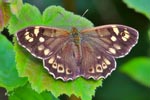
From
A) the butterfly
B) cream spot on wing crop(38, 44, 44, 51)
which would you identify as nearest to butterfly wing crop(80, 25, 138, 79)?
the butterfly

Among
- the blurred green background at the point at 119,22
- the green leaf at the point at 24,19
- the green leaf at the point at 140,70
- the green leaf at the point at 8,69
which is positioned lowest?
the blurred green background at the point at 119,22

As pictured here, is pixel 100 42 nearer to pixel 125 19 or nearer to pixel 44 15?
pixel 44 15

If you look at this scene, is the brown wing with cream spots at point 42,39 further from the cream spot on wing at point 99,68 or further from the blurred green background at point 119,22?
the blurred green background at point 119,22

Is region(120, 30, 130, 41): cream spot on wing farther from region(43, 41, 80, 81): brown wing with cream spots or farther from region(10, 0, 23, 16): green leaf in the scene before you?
region(10, 0, 23, 16): green leaf

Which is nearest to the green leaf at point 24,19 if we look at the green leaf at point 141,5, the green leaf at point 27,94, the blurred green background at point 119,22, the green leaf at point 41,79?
the green leaf at point 41,79

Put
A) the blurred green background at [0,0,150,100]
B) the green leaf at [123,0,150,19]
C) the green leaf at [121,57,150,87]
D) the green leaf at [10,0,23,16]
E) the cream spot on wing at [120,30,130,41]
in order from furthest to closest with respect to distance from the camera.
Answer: the blurred green background at [0,0,150,100]
the green leaf at [121,57,150,87]
the green leaf at [123,0,150,19]
the cream spot on wing at [120,30,130,41]
the green leaf at [10,0,23,16]

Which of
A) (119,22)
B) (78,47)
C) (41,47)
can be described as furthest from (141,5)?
(119,22)

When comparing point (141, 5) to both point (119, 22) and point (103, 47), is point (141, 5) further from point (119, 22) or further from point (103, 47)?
point (119, 22)
